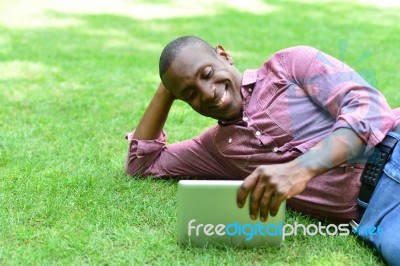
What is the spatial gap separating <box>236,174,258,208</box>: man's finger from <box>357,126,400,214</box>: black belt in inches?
22.2

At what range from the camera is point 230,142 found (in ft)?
9.92

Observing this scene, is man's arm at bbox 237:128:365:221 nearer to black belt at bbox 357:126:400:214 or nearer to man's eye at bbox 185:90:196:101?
black belt at bbox 357:126:400:214

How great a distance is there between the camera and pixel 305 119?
281 centimetres

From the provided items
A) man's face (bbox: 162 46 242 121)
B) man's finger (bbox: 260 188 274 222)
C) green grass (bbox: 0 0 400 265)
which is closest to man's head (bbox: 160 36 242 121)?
man's face (bbox: 162 46 242 121)

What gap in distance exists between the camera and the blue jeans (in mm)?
2420

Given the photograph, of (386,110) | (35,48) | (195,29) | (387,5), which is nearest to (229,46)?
(195,29)

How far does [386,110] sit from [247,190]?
0.69 metres

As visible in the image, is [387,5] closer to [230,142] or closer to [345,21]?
[345,21]

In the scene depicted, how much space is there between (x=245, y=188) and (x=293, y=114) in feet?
1.96

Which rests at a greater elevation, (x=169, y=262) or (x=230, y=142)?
(x=230, y=142)

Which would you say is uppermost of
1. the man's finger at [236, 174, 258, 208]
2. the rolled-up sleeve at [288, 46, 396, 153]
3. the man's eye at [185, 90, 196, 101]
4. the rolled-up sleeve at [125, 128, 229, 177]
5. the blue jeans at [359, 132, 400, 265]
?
the rolled-up sleeve at [288, 46, 396, 153]

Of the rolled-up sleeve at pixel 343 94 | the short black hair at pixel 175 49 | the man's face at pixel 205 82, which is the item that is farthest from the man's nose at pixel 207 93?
the rolled-up sleeve at pixel 343 94

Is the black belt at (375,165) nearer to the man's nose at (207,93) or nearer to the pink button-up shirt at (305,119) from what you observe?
the pink button-up shirt at (305,119)

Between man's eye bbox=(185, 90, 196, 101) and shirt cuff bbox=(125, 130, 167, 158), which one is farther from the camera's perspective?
shirt cuff bbox=(125, 130, 167, 158)
